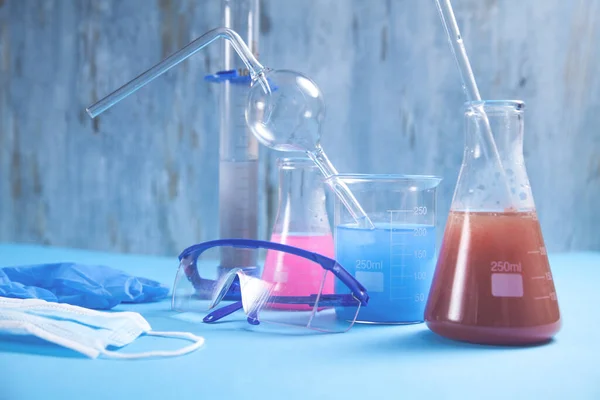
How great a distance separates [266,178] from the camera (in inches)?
76.5

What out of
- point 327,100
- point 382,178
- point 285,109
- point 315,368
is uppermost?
point 327,100

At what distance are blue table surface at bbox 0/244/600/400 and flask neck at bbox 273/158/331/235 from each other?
205mm

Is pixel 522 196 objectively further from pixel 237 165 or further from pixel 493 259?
pixel 237 165

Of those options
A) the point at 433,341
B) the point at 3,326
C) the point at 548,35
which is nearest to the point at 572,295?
the point at 433,341

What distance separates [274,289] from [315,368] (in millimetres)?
300

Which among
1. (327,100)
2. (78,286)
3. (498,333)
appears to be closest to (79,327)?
(78,286)

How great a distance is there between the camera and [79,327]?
91cm

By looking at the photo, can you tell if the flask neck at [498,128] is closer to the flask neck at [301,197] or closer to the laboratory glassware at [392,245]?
the laboratory glassware at [392,245]

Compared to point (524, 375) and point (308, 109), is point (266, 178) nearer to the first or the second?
point (308, 109)

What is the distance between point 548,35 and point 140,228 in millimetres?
1296

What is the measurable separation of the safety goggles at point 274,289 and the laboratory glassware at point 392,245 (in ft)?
0.12

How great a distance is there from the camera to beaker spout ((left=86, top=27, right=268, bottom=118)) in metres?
1.04

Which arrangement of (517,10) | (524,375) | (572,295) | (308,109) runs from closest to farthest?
(524,375) < (308,109) < (572,295) < (517,10)

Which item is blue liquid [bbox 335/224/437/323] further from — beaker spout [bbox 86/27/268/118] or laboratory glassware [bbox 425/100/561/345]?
beaker spout [bbox 86/27/268/118]
